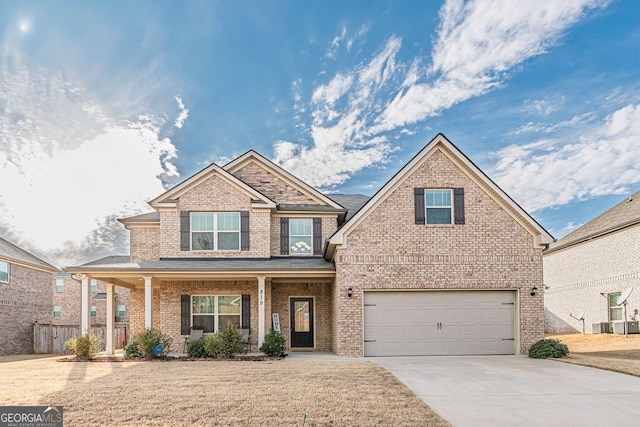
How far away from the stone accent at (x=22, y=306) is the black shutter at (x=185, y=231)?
9076 millimetres

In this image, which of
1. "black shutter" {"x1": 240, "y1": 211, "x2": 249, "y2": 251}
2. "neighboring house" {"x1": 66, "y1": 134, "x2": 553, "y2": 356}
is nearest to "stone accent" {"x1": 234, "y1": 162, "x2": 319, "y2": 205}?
"black shutter" {"x1": 240, "y1": 211, "x2": 249, "y2": 251}

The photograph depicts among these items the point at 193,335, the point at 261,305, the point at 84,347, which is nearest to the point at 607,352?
the point at 261,305

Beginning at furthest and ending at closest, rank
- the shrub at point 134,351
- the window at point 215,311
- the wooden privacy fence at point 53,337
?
the wooden privacy fence at point 53,337 → the window at point 215,311 → the shrub at point 134,351

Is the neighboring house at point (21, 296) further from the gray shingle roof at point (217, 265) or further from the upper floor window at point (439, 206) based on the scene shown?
the upper floor window at point (439, 206)

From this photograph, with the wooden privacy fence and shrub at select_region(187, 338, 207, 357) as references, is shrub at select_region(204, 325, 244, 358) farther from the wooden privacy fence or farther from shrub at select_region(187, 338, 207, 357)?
the wooden privacy fence

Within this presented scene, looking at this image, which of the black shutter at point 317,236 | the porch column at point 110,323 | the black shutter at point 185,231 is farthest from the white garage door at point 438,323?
the porch column at point 110,323

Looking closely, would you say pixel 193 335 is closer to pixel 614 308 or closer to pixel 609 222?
pixel 614 308

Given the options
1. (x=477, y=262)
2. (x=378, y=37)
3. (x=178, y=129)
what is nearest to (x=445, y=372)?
(x=477, y=262)

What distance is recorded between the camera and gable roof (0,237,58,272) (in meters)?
22.3

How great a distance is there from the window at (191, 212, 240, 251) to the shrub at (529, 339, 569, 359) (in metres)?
10.2

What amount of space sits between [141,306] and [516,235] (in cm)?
1363

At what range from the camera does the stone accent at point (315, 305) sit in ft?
62.7

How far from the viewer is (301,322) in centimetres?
1934

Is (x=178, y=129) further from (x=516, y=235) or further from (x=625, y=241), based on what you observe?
(x=625, y=241)
